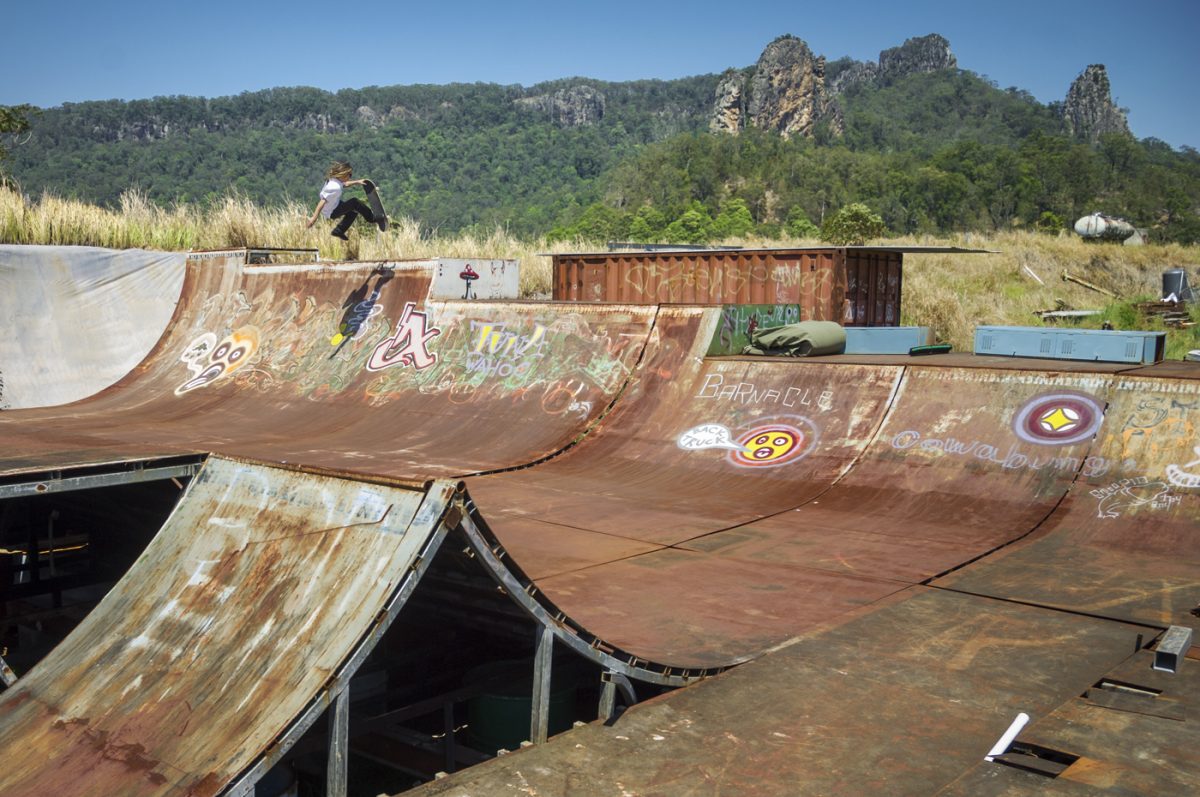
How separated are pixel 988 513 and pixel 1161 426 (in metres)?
1.71

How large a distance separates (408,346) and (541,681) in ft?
32.3

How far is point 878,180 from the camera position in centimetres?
5819

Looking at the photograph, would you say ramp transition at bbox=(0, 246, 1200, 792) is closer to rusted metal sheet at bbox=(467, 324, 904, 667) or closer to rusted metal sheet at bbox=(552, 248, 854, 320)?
rusted metal sheet at bbox=(467, 324, 904, 667)

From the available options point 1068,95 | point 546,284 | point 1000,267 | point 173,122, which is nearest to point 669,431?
point 546,284

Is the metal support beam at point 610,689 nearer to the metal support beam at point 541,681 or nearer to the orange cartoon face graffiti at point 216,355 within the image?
the metal support beam at point 541,681

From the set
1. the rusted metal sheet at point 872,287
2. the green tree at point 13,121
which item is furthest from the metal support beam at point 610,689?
the green tree at point 13,121

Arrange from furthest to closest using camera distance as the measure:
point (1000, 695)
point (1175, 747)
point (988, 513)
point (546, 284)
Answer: point (546, 284) → point (988, 513) → point (1000, 695) → point (1175, 747)

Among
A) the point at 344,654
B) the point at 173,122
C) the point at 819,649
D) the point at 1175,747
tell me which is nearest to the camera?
the point at 344,654

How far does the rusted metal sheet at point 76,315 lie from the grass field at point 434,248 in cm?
183

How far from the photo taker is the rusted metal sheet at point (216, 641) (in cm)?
324

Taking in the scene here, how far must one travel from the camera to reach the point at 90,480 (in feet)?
15.2

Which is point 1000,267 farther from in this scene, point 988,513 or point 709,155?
point 709,155

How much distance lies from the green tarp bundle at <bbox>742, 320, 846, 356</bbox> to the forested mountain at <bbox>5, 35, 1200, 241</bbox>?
13.4m

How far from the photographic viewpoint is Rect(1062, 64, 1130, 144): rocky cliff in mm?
126438
